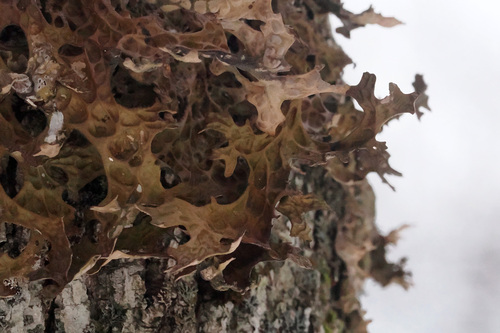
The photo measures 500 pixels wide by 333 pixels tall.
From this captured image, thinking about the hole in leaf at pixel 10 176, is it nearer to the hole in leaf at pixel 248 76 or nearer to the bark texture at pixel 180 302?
the bark texture at pixel 180 302

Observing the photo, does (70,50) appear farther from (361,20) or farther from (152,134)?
(361,20)

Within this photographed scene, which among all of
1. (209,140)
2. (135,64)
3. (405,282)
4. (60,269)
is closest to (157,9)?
(135,64)

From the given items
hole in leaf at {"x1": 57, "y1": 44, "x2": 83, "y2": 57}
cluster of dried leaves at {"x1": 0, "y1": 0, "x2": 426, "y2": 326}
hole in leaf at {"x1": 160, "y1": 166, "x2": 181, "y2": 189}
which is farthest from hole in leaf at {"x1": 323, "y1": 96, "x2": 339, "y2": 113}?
hole in leaf at {"x1": 57, "y1": 44, "x2": 83, "y2": 57}

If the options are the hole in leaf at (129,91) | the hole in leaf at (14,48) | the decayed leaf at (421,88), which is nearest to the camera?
the hole in leaf at (14,48)

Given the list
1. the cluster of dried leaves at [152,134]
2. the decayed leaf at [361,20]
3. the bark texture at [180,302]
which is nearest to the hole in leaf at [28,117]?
the cluster of dried leaves at [152,134]

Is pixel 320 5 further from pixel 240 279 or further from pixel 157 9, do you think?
pixel 240 279

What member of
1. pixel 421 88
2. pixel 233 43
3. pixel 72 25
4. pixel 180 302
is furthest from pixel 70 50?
pixel 421 88
